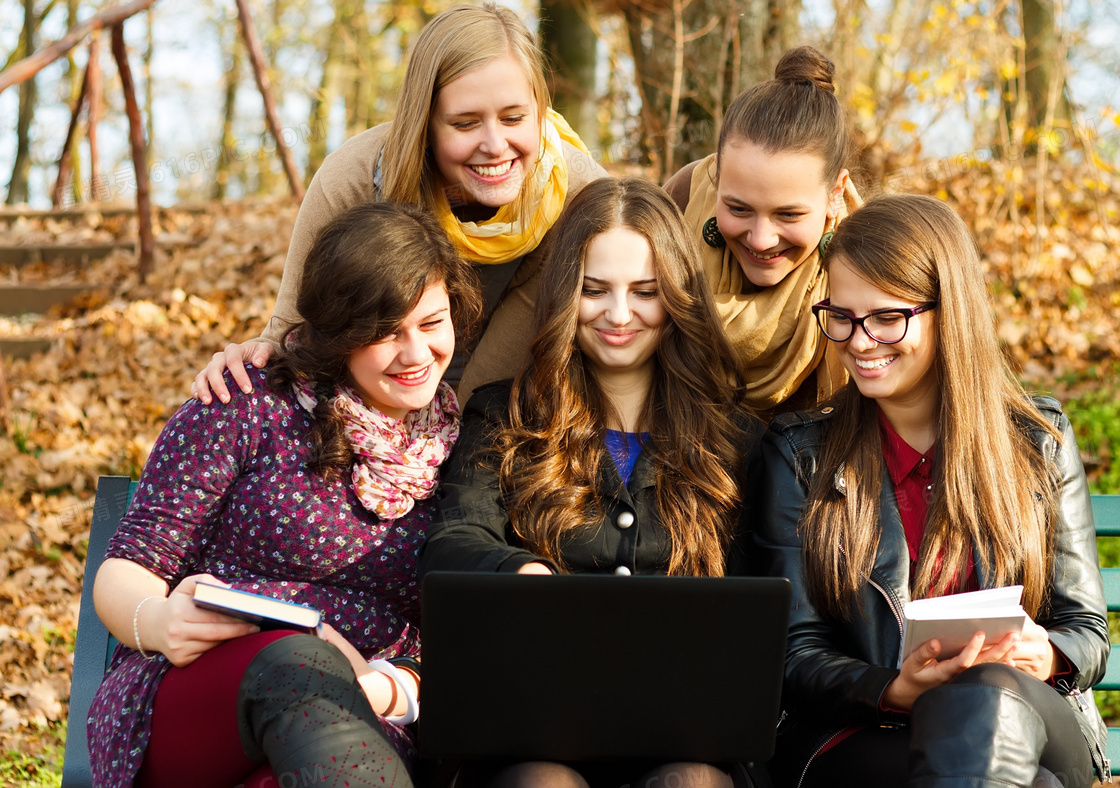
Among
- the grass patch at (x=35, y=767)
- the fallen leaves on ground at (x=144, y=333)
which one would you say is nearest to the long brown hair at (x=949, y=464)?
the grass patch at (x=35, y=767)

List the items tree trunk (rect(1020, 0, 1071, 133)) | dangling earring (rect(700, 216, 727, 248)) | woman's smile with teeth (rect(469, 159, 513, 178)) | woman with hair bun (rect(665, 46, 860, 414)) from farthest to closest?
tree trunk (rect(1020, 0, 1071, 133))
dangling earring (rect(700, 216, 727, 248))
woman's smile with teeth (rect(469, 159, 513, 178))
woman with hair bun (rect(665, 46, 860, 414))

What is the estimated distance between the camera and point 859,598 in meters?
2.57

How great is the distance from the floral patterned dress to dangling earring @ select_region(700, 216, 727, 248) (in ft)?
4.09

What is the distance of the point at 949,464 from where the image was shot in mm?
2609

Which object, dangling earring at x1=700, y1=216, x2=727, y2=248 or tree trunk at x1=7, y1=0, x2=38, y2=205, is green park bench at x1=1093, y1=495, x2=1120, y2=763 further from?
tree trunk at x1=7, y1=0, x2=38, y2=205

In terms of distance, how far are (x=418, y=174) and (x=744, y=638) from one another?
1726mm

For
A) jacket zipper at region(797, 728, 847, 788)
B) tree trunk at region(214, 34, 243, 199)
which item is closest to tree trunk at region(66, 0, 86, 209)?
tree trunk at region(214, 34, 243, 199)

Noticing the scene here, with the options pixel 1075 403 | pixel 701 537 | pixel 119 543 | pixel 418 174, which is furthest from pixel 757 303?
pixel 1075 403

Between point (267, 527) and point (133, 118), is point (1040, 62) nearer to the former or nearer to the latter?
point (133, 118)

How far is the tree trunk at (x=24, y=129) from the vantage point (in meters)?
15.2

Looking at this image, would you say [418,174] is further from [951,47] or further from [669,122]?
[951,47]

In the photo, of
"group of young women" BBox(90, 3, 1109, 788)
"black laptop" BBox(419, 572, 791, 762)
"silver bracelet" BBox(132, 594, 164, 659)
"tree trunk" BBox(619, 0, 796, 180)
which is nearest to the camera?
"black laptop" BBox(419, 572, 791, 762)

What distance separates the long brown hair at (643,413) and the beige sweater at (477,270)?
0.40 meters

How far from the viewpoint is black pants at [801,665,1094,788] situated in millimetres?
2018
